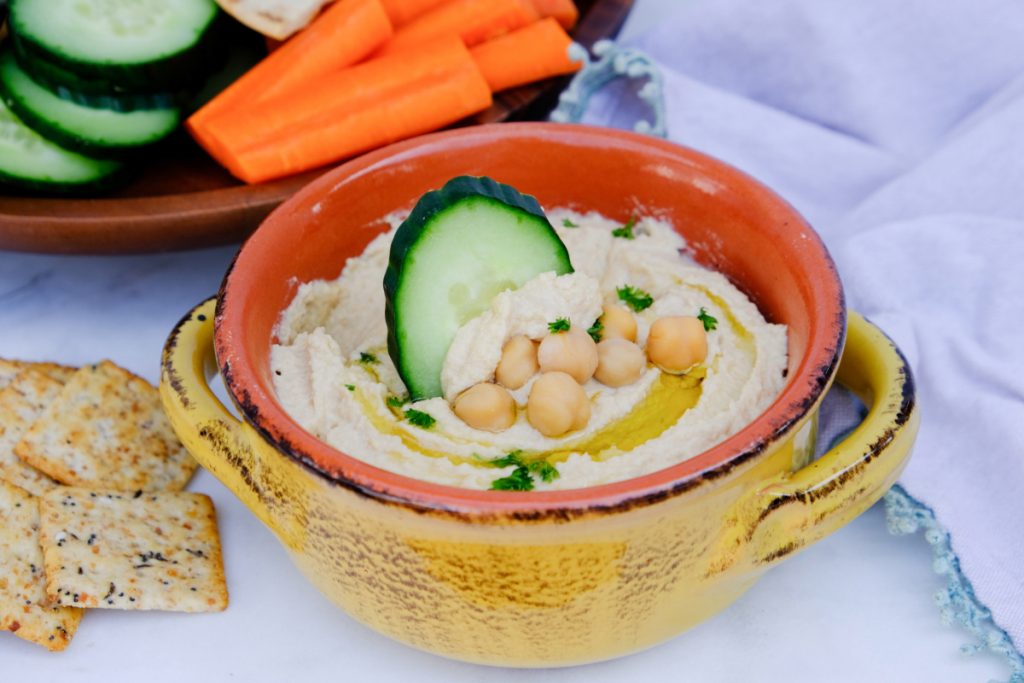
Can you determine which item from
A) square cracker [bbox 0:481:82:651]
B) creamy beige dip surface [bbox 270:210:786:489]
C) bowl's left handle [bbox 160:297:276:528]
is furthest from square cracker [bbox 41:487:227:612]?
creamy beige dip surface [bbox 270:210:786:489]

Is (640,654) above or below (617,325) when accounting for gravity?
below

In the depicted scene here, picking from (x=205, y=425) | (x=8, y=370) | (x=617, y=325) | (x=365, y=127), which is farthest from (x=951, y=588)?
(x=8, y=370)

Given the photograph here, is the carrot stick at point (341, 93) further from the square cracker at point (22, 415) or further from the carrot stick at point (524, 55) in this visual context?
the square cracker at point (22, 415)

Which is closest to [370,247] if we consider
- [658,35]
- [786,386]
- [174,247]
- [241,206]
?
[241,206]

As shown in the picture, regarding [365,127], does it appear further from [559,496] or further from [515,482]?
[559,496]

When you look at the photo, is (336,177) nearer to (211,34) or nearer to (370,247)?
(370,247)

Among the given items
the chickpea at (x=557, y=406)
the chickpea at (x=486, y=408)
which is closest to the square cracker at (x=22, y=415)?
the chickpea at (x=486, y=408)

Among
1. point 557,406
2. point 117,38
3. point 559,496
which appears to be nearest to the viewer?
point 559,496
